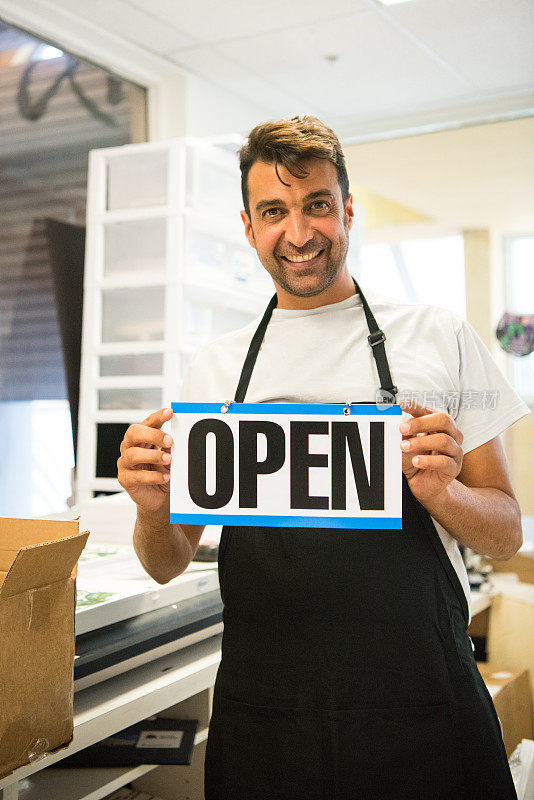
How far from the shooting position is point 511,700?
3072mm

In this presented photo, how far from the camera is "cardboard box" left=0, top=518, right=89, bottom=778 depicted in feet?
3.98

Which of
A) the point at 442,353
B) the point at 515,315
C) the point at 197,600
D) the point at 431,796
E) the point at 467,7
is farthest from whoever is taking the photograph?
the point at 515,315

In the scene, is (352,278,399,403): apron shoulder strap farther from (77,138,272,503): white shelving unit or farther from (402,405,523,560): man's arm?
(77,138,272,503): white shelving unit

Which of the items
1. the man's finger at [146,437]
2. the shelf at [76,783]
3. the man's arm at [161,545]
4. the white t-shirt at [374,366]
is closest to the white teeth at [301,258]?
the white t-shirt at [374,366]

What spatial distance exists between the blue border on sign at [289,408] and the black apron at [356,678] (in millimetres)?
105

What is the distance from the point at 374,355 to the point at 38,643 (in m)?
0.73

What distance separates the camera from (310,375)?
146 cm

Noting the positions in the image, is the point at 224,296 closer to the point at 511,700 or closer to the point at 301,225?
the point at 511,700

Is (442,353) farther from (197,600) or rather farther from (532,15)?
(532,15)

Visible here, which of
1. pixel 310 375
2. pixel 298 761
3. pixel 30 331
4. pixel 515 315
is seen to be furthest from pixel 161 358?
pixel 298 761

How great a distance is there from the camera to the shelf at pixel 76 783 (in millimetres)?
1835

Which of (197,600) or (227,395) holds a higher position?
(227,395)

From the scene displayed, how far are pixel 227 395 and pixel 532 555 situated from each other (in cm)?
269

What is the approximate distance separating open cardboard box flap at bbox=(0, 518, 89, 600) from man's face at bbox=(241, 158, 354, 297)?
1.87ft
